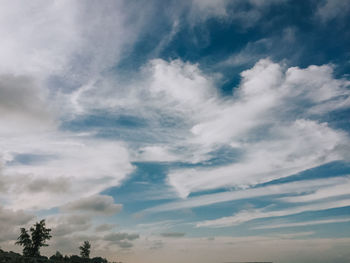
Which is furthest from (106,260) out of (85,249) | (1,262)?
(1,262)

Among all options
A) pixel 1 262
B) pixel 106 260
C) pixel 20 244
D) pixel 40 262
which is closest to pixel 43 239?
pixel 20 244

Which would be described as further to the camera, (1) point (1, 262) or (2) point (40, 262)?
(2) point (40, 262)

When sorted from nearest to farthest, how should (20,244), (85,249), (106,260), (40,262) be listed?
(40,262) < (20,244) < (106,260) < (85,249)

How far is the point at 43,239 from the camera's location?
77438mm

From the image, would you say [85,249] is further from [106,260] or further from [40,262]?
[40,262]

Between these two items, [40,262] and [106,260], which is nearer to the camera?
[40,262]

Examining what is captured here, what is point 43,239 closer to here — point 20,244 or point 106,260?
point 20,244

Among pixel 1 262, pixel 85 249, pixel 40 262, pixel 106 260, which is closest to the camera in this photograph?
pixel 1 262

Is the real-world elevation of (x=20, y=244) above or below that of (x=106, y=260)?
above

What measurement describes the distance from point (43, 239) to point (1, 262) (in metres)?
33.7

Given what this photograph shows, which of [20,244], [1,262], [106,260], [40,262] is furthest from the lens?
[106,260]

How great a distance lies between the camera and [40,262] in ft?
170

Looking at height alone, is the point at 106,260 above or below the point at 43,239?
below

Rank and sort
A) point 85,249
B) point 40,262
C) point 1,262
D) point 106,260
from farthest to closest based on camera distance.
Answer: point 85,249, point 106,260, point 40,262, point 1,262
